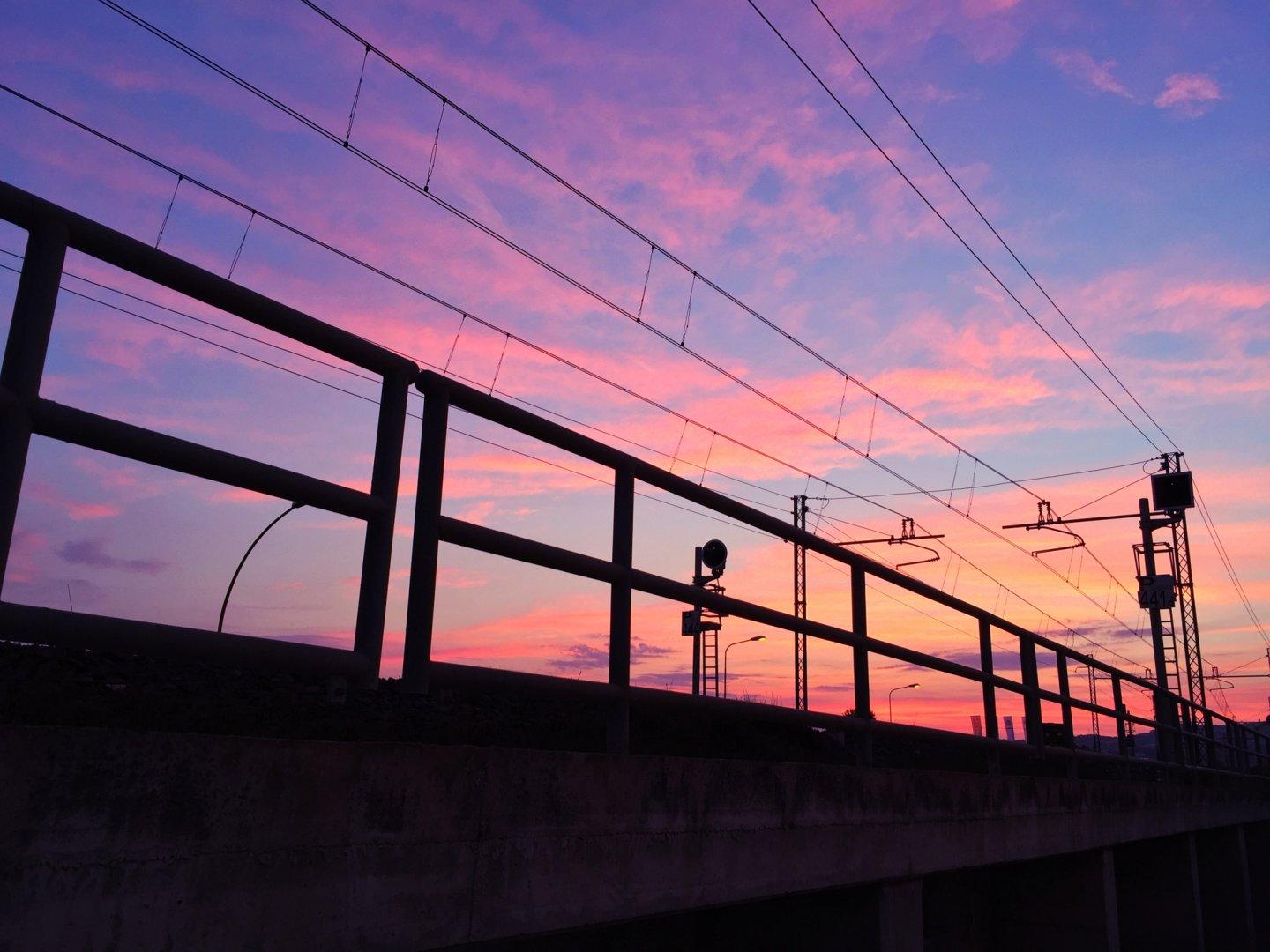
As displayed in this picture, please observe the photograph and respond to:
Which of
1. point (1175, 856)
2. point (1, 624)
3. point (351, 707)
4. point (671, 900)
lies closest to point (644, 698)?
point (671, 900)

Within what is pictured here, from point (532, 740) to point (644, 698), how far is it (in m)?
0.88

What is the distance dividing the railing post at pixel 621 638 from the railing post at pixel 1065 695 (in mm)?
6121

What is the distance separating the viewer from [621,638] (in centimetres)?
430

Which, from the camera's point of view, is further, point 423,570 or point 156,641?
point 423,570

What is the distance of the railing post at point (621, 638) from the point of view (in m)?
4.24

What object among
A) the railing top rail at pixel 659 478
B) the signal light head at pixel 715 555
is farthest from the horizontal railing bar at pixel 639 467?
the signal light head at pixel 715 555

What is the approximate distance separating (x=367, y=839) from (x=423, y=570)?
0.86 meters

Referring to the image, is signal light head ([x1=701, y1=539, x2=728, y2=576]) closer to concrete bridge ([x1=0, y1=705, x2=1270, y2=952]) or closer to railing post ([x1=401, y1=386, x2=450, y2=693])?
concrete bridge ([x1=0, y1=705, x2=1270, y2=952])

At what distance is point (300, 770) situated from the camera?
9.41 feet

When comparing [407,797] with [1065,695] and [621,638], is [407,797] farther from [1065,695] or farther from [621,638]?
[1065,695]

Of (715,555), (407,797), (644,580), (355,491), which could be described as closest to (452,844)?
(407,797)

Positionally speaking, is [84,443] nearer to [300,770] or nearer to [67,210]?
[67,210]

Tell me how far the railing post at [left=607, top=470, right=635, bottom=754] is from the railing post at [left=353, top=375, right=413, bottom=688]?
113cm

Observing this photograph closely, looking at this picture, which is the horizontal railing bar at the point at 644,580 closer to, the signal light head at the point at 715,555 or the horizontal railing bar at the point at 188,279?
the horizontal railing bar at the point at 188,279
